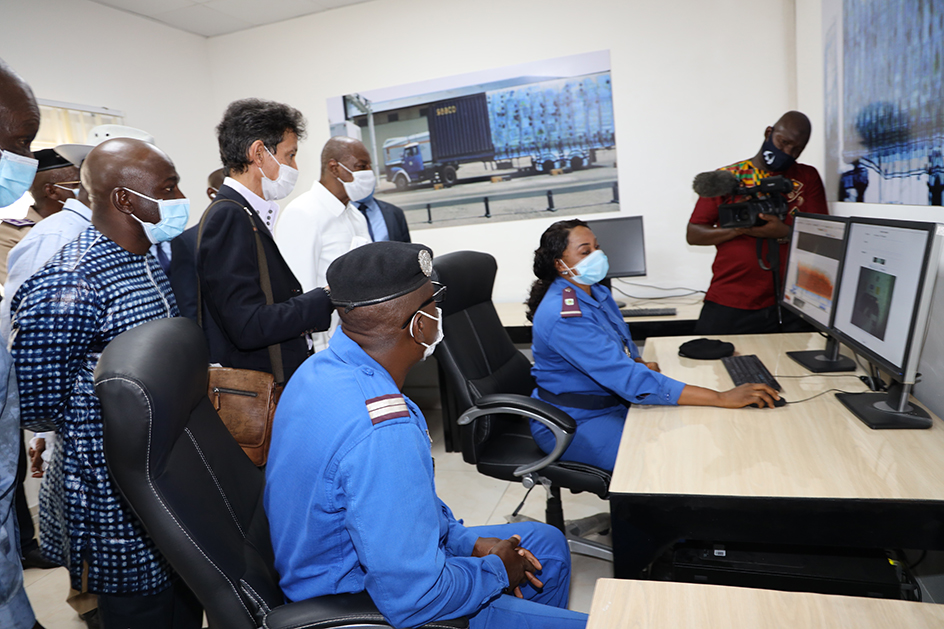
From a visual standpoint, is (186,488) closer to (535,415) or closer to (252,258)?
(252,258)

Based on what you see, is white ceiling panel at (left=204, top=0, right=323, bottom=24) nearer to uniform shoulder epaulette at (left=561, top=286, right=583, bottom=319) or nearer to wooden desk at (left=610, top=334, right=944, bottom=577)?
uniform shoulder epaulette at (left=561, top=286, right=583, bottom=319)

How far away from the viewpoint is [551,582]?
4.66 feet

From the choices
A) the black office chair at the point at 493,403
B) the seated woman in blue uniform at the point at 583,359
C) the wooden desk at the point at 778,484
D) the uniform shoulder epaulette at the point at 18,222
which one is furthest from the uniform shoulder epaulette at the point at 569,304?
the uniform shoulder epaulette at the point at 18,222

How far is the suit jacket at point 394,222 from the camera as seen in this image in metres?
3.21

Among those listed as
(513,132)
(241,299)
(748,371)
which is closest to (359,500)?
(241,299)

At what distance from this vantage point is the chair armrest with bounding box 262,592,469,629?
3.14 ft

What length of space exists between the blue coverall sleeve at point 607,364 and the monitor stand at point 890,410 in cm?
45

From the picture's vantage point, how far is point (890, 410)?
1.53 m

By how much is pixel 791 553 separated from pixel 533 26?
323 cm

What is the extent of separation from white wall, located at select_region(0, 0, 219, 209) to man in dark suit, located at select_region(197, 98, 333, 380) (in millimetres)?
2120

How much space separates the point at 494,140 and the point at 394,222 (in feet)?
3.39

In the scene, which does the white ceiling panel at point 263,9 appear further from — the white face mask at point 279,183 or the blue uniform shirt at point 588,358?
the blue uniform shirt at point 588,358

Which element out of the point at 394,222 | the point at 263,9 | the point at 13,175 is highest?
the point at 263,9

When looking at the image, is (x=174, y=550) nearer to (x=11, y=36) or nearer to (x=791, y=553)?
(x=791, y=553)
